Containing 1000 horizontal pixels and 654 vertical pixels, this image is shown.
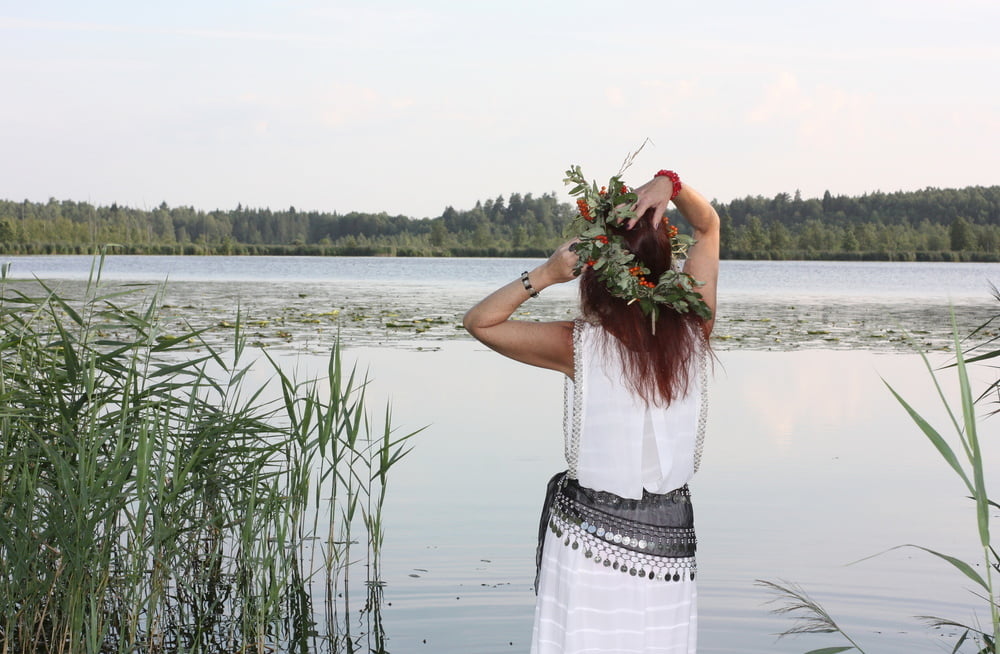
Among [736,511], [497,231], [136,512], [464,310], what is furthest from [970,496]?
[497,231]

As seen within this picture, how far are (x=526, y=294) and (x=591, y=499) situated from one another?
0.53 m

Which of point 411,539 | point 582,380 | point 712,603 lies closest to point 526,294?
point 582,380

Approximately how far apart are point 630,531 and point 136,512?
2.85 metres

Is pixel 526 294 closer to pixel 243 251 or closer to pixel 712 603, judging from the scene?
pixel 712 603

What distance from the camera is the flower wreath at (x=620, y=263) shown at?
8.31ft

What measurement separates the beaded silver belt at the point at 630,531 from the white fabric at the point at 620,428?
0.05 m

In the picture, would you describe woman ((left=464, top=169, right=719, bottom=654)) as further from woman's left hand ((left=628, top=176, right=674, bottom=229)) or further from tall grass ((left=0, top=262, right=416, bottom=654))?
tall grass ((left=0, top=262, right=416, bottom=654))

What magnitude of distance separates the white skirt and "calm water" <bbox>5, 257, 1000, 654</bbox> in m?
1.03

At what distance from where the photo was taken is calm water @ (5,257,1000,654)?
536cm

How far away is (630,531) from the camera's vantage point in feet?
8.71

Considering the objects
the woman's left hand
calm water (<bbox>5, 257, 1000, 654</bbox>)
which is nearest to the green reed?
calm water (<bbox>5, 257, 1000, 654</bbox>)

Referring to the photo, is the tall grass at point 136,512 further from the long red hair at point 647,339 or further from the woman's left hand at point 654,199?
the woman's left hand at point 654,199

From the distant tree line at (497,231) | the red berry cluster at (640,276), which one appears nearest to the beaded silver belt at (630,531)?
the red berry cluster at (640,276)

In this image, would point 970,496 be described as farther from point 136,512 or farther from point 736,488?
point 736,488
